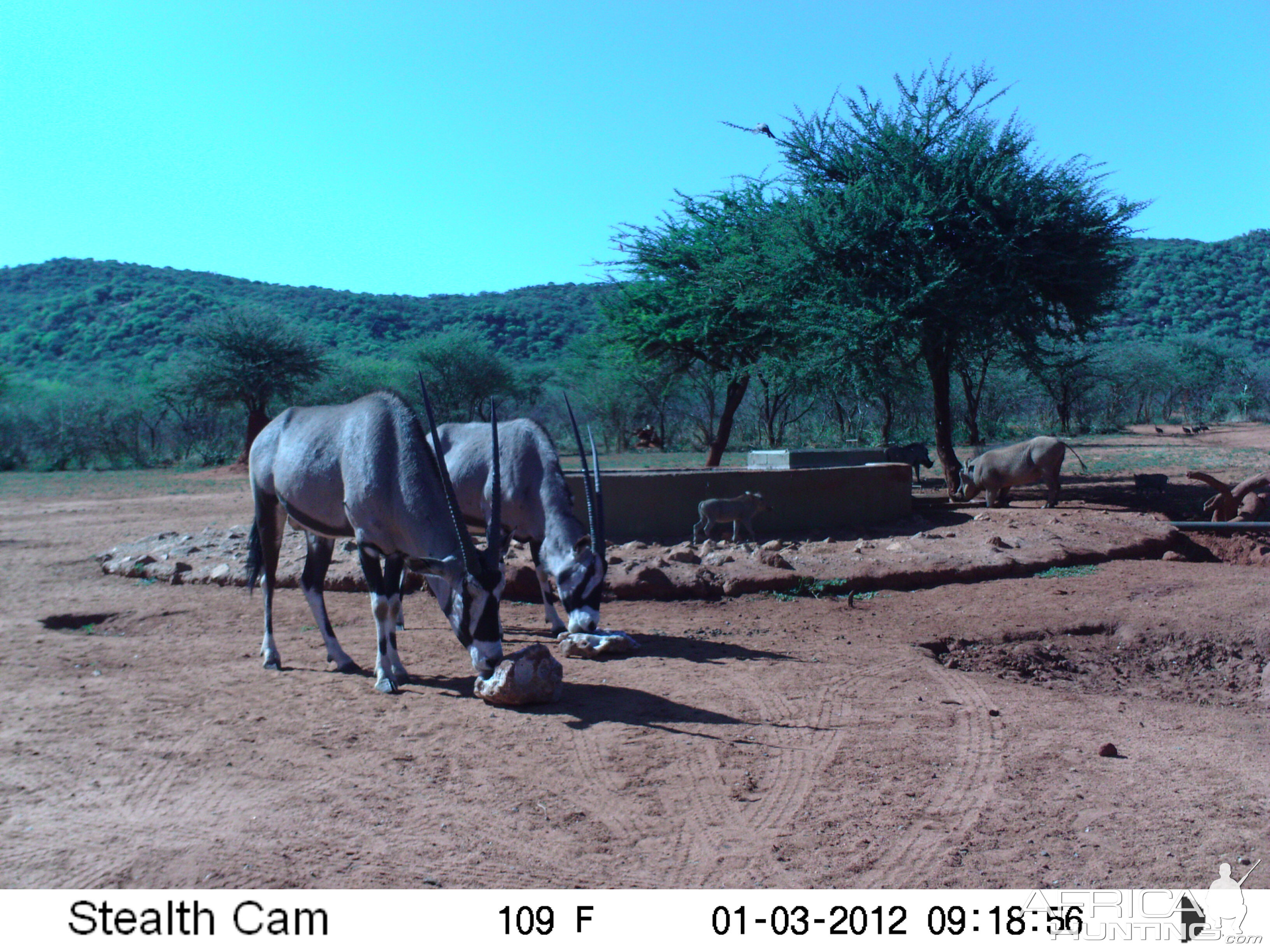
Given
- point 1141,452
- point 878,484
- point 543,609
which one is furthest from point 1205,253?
point 543,609

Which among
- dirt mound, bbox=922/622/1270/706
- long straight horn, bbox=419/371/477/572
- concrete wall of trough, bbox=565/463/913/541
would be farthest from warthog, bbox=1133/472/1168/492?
long straight horn, bbox=419/371/477/572

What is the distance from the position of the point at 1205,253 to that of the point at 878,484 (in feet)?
253

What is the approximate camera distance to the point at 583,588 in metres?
6.22

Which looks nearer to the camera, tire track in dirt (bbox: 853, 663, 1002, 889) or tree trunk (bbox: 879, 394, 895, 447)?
tire track in dirt (bbox: 853, 663, 1002, 889)

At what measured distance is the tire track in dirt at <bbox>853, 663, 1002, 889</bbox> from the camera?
3.29m

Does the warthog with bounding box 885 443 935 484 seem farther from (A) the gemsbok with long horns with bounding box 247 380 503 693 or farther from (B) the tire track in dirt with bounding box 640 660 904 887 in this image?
(A) the gemsbok with long horns with bounding box 247 380 503 693

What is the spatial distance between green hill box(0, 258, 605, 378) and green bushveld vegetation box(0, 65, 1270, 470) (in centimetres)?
26

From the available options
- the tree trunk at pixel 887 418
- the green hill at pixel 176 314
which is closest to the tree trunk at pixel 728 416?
the tree trunk at pixel 887 418

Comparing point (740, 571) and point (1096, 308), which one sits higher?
point (1096, 308)

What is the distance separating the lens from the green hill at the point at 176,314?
55.8 m

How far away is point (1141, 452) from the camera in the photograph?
1017 inches

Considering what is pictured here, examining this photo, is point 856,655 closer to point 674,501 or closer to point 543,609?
point 543,609

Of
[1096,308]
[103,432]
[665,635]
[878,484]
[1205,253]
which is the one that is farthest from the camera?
[1205,253]

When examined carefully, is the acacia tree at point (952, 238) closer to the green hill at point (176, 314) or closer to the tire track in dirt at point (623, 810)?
the tire track in dirt at point (623, 810)
